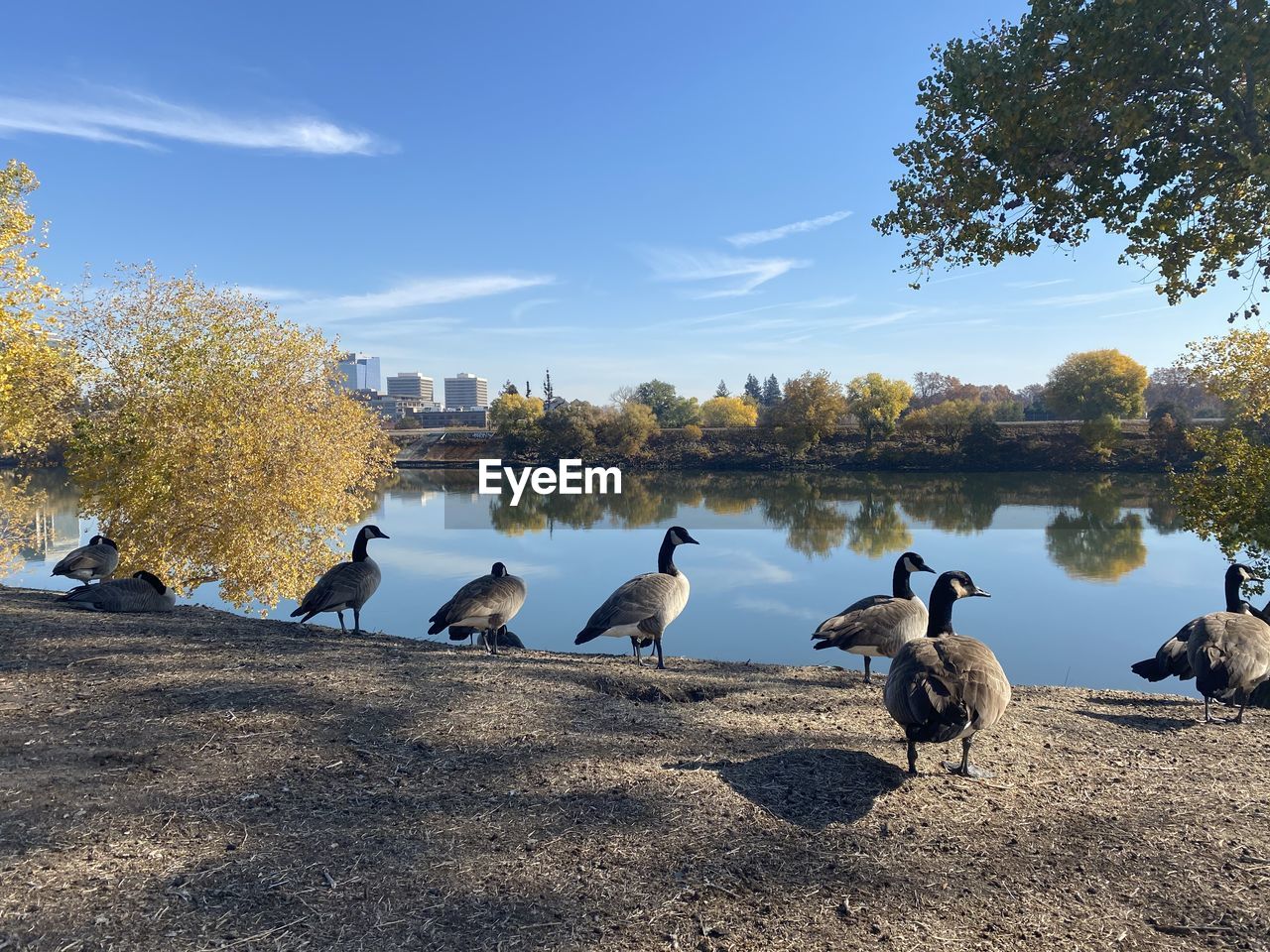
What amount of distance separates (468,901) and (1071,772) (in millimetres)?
5454

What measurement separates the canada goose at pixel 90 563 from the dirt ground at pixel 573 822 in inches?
415

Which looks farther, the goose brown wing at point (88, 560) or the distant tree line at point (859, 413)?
the distant tree line at point (859, 413)

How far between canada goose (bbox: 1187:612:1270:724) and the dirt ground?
0.56 metres

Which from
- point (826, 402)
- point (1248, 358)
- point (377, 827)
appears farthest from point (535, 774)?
point (826, 402)

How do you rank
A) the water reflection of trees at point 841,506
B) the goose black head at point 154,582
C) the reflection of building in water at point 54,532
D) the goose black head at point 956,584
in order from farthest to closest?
the water reflection of trees at point 841,506 → the reflection of building in water at point 54,532 → the goose black head at point 154,582 → the goose black head at point 956,584

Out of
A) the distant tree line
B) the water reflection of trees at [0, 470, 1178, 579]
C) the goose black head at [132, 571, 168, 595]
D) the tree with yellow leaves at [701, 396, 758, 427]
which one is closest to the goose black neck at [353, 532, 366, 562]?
the goose black head at [132, 571, 168, 595]

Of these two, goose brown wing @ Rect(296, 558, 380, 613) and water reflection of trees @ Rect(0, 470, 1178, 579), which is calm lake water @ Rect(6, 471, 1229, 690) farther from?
goose brown wing @ Rect(296, 558, 380, 613)

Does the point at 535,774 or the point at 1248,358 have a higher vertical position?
the point at 1248,358

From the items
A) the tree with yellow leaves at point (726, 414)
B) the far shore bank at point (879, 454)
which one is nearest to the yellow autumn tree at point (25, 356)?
the far shore bank at point (879, 454)

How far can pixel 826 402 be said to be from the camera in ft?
320

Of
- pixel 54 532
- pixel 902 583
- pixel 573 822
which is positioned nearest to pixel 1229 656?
pixel 902 583

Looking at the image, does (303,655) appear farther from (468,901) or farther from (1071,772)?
(1071,772)

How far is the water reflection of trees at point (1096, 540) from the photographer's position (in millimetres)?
35375
